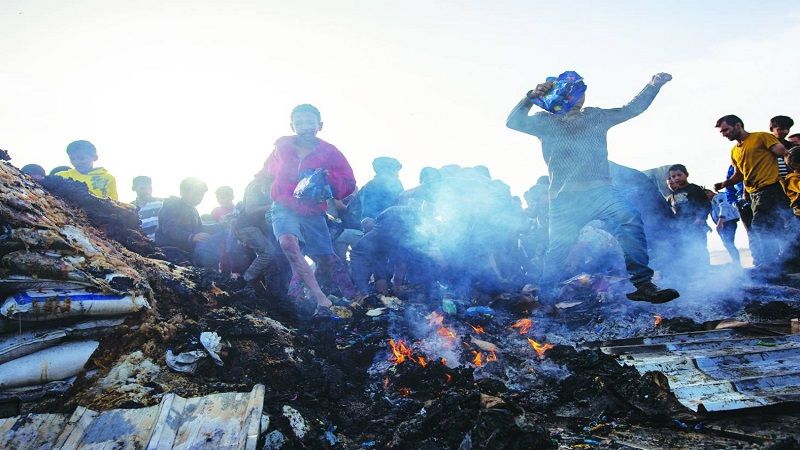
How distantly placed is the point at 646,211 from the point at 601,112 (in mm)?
2913

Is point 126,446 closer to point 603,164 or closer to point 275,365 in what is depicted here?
point 275,365

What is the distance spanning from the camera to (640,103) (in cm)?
490

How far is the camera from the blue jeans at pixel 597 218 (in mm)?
4273

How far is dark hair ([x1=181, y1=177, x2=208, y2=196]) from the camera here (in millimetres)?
6832

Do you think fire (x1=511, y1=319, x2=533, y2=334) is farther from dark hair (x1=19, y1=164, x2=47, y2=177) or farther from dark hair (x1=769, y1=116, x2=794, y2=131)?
dark hair (x1=19, y1=164, x2=47, y2=177)

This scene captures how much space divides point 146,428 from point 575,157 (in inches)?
183

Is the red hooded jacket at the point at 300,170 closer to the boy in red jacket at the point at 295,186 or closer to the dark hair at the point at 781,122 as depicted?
the boy in red jacket at the point at 295,186

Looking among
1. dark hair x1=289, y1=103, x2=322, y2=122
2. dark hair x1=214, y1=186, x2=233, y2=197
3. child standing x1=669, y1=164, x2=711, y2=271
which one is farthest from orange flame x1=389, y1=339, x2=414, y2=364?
dark hair x1=214, y1=186, x2=233, y2=197

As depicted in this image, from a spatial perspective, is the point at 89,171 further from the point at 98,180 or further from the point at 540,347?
the point at 540,347

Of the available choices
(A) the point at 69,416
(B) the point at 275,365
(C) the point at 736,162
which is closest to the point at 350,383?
(B) the point at 275,365

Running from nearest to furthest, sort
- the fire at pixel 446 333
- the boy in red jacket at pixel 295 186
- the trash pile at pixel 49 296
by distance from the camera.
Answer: the trash pile at pixel 49 296 → the fire at pixel 446 333 → the boy in red jacket at pixel 295 186

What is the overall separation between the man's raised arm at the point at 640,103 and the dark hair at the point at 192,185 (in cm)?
599

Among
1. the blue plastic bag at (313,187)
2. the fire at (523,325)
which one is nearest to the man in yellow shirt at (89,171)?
the blue plastic bag at (313,187)

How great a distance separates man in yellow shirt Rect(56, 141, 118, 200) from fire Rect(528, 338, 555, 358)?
21.5ft
